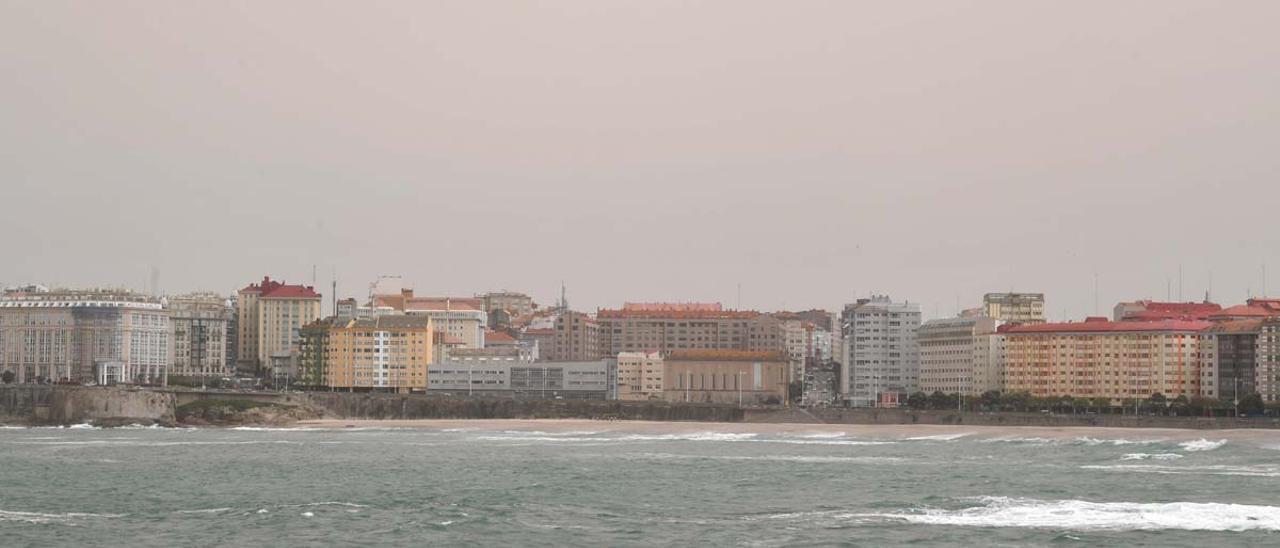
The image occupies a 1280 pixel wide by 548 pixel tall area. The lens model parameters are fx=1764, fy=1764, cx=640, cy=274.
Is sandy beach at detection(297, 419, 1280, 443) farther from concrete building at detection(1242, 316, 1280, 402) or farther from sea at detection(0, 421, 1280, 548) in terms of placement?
Result: concrete building at detection(1242, 316, 1280, 402)

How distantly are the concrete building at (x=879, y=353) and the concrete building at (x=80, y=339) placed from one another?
66126mm

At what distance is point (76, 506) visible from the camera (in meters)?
49.4

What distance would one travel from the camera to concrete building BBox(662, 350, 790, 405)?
16375cm

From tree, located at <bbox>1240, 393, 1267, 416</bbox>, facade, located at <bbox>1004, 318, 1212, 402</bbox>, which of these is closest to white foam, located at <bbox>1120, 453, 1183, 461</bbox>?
tree, located at <bbox>1240, 393, 1267, 416</bbox>

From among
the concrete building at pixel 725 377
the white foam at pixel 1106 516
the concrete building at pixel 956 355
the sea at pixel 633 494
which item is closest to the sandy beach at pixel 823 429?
the sea at pixel 633 494

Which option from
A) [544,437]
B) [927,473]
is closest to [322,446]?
[544,437]

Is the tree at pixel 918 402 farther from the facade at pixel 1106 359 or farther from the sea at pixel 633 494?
Result: the sea at pixel 633 494

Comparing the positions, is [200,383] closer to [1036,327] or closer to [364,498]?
[1036,327]

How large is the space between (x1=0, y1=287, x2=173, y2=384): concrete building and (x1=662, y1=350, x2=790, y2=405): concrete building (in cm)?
4855

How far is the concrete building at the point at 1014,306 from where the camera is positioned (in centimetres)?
18888

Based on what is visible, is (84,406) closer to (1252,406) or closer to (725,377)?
(725,377)

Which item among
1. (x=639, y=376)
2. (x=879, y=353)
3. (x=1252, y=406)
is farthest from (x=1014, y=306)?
(x=1252, y=406)

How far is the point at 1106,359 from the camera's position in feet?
485

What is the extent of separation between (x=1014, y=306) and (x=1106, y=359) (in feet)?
136
